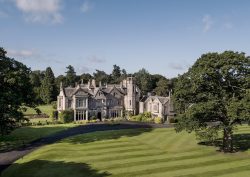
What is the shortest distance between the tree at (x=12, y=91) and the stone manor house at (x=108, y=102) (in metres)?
33.5

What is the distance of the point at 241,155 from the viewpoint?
40656 millimetres

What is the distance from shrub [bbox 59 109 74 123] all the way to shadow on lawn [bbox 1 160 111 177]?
4482 centimetres

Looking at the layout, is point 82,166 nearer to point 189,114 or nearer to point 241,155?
point 189,114

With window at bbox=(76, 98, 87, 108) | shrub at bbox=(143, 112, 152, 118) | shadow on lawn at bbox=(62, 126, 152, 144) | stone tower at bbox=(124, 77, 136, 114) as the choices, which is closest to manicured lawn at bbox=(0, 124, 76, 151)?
shadow on lawn at bbox=(62, 126, 152, 144)

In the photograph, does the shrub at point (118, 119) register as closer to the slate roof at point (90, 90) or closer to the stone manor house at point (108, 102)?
the stone manor house at point (108, 102)

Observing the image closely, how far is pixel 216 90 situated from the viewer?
42.8 meters

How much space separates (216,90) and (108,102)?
169 feet

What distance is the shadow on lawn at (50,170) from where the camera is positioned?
106 feet

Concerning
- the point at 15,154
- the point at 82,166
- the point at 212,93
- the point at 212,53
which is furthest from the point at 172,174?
the point at 15,154

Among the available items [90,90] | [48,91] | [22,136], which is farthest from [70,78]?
[22,136]

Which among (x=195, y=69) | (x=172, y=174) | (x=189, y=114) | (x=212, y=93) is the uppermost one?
(x=195, y=69)

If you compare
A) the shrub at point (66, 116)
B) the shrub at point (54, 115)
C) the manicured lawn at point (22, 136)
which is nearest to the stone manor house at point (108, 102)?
the shrub at point (66, 116)

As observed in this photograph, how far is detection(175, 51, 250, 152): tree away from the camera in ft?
135

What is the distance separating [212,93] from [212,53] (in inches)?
210
